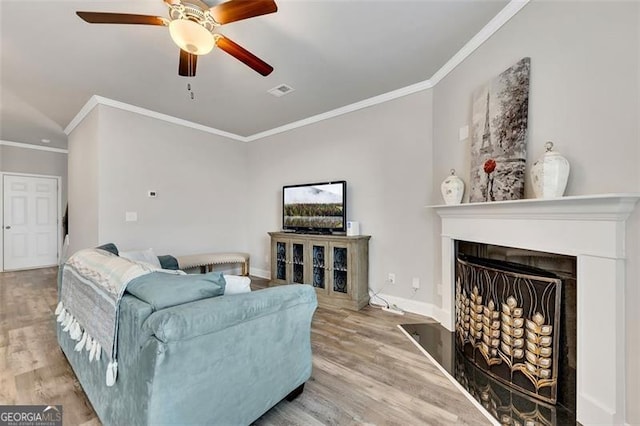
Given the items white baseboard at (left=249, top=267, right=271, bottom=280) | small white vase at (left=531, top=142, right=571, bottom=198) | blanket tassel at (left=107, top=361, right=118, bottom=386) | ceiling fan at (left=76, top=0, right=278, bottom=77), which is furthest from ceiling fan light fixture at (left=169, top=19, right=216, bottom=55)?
white baseboard at (left=249, top=267, right=271, bottom=280)

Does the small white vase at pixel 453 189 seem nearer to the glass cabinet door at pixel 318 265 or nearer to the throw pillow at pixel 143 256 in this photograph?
the glass cabinet door at pixel 318 265

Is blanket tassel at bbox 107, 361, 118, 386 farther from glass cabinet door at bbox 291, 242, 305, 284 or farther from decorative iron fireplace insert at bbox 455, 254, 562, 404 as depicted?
glass cabinet door at bbox 291, 242, 305, 284

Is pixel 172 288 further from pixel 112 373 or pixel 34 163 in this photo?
pixel 34 163

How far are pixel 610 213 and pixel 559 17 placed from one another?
4.05ft

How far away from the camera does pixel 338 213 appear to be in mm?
3625

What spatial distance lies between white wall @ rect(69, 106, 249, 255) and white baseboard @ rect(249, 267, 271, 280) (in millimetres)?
451

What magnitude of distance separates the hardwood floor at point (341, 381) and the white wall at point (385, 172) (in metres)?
0.66

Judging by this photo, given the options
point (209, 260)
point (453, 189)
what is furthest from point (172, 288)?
point (209, 260)

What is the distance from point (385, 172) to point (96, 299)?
9.56 feet

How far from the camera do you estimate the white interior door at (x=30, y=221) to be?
17.3 ft

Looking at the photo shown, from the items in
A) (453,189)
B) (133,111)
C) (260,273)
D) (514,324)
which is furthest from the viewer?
(260,273)

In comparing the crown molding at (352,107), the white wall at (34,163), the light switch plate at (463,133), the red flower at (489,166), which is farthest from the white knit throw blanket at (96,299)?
the white wall at (34,163)

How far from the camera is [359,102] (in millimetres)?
3572

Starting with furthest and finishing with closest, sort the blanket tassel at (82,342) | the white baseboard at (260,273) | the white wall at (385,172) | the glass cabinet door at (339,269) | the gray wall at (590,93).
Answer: the white baseboard at (260,273) < the glass cabinet door at (339,269) < the white wall at (385,172) < the blanket tassel at (82,342) < the gray wall at (590,93)
